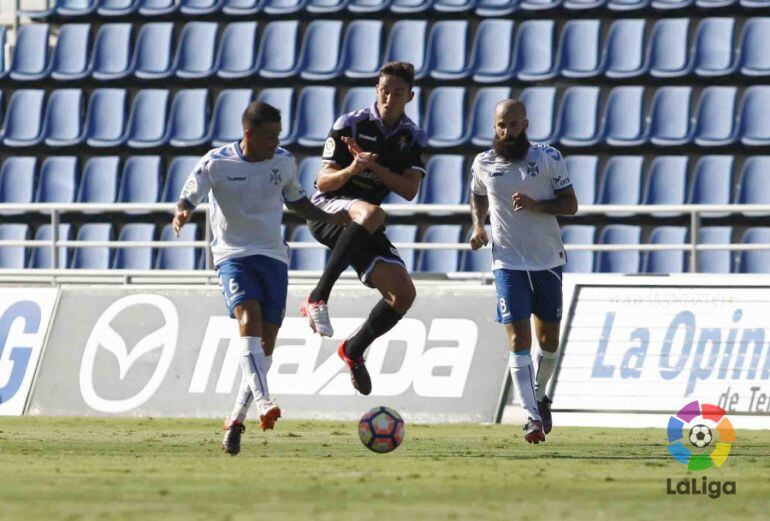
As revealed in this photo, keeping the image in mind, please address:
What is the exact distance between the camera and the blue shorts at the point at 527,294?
10.1 metres

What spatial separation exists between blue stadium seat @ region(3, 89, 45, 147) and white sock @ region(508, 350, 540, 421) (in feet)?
39.8

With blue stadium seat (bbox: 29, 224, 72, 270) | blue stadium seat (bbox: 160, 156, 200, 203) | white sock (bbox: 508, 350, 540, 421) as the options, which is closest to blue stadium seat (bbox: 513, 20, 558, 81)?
blue stadium seat (bbox: 160, 156, 200, 203)

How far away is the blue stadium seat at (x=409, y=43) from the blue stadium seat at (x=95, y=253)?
4190 mm

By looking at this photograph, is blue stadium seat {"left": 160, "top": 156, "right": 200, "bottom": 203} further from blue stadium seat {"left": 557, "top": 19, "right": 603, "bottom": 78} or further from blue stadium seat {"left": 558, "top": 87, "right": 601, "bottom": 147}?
blue stadium seat {"left": 557, "top": 19, "right": 603, "bottom": 78}

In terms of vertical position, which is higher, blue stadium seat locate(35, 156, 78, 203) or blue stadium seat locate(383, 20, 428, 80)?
blue stadium seat locate(383, 20, 428, 80)

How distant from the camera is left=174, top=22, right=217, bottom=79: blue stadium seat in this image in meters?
20.8

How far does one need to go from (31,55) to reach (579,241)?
28.0ft

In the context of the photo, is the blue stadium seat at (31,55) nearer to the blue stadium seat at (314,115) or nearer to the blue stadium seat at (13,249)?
the blue stadium seat at (13,249)

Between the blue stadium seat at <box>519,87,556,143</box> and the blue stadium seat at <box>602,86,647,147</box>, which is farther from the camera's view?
the blue stadium seat at <box>519,87,556,143</box>

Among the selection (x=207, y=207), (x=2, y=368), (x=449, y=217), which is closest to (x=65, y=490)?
(x=2, y=368)

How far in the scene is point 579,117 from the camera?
18828 millimetres

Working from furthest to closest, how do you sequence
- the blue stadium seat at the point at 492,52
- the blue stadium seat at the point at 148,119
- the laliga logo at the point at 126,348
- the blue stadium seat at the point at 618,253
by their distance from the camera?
the blue stadium seat at the point at 148,119 → the blue stadium seat at the point at 492,52 → the blue stadium seat at the point at 618,253 → the laliga logo at the point at 126,348

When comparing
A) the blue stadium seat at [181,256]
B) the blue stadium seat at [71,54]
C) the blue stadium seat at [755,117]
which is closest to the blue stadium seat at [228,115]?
the blue stadium seat at [181,256]

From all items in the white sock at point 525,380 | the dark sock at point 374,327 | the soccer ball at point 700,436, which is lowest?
the soccer ball at point 700,436
